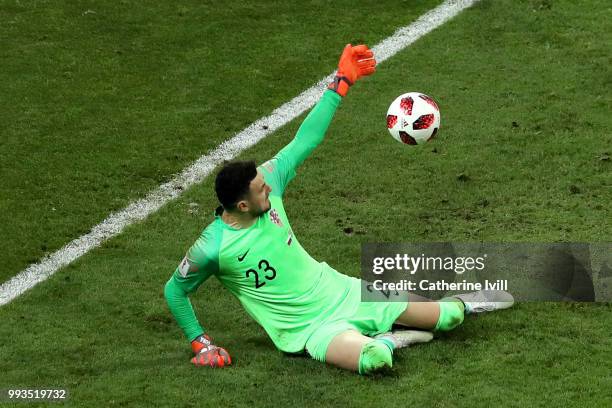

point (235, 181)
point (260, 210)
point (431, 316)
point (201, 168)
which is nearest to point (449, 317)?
point (431, 316)

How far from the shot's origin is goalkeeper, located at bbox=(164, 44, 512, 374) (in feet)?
26.0

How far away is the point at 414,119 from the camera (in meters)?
9.23

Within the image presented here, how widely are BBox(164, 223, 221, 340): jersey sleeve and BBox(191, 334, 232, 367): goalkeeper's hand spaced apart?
6cm

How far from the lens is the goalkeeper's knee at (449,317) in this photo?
323 inches

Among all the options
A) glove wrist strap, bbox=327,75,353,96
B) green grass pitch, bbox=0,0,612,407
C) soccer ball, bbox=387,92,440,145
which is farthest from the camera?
soccer ball, bbox=387,92,440,145

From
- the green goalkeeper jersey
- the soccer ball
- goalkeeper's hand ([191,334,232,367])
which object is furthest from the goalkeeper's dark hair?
the soccer ball

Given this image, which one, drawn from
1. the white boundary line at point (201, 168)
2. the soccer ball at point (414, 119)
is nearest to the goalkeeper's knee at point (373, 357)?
the soccer ball at point (414, 119)

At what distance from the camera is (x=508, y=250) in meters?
9.45

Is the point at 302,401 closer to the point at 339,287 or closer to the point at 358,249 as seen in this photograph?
the point at 339,287

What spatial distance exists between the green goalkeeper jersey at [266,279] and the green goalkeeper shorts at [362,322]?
2.5 inches

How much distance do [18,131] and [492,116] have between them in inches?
176

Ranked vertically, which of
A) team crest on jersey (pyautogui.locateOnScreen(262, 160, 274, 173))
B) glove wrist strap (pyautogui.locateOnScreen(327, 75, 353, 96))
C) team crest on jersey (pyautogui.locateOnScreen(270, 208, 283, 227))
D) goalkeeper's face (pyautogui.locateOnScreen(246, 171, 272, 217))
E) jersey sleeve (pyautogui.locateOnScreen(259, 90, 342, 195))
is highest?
glove wrist strap (pyautogui.locateOnScreen(327, 75, 353, 96))

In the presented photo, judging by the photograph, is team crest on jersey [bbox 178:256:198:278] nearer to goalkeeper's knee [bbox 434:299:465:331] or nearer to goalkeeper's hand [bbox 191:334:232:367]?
goalkeeper's hand [bbox 191:334:232:367]

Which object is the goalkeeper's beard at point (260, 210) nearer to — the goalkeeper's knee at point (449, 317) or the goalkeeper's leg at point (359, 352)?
the goalkeeper's leg at point (359, 352)
